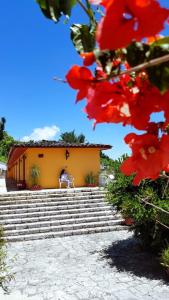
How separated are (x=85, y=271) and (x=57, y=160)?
12.1 metres

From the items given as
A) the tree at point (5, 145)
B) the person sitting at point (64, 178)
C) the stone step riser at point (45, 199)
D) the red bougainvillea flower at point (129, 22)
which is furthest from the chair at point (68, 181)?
the tree at point (5, 145)

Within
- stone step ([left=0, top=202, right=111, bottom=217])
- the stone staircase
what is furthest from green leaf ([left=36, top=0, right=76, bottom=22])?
stone step ([left=0, top=202, right=111, bottom=217])

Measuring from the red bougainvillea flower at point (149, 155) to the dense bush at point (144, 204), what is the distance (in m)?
8.34

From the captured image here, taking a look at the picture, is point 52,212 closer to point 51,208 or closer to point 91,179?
point 51,208

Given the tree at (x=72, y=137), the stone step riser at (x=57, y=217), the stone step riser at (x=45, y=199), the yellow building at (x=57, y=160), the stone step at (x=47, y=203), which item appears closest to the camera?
the stone step riser at (x=57, y=217)

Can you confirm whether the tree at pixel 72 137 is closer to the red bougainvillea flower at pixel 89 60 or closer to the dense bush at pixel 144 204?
the dense bush at pixel 144 204

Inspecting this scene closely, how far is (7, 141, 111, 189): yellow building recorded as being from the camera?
2059 cm

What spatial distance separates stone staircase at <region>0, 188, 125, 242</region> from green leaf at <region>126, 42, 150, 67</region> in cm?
1265

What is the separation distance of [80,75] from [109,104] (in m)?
0.07

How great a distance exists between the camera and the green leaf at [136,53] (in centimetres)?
49

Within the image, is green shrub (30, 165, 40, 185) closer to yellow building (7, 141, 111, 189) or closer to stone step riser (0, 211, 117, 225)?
yellow building (7, 141, 111, 189)

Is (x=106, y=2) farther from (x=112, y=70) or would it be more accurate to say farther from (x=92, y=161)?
(x=92, y=161)

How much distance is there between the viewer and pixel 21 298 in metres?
7.57

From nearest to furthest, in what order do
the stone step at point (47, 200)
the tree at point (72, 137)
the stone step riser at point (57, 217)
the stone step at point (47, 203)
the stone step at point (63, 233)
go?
1. the stone step at point (63, 233)
2. the stone step riser at point (57, 217)
3. the stone step at point (47, 203)
4. the stone step at point (47, 200)
5. the tree at point (72, 137)
